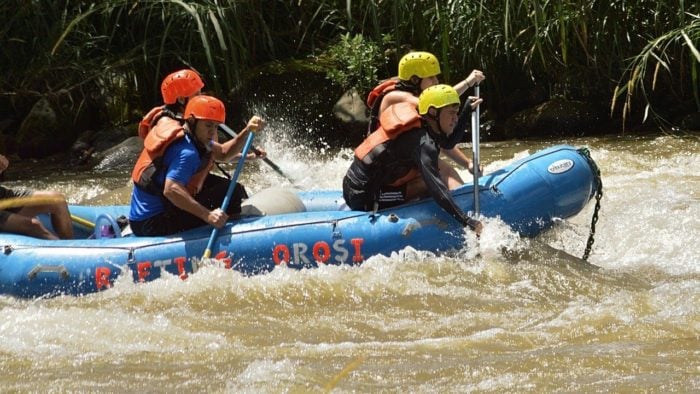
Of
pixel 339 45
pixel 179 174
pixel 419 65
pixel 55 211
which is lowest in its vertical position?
pixel 339 45

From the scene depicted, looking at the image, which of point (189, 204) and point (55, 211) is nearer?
point (189, 204)

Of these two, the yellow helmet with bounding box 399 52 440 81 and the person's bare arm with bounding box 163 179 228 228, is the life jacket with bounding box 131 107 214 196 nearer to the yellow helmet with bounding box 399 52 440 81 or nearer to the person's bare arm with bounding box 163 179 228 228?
the person's bare arm with bounding box 163 179 228 228

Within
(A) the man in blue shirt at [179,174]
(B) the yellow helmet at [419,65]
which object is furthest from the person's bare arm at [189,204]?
(B) the yellow helmet at [419,65]

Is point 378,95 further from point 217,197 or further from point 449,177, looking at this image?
point 217,197

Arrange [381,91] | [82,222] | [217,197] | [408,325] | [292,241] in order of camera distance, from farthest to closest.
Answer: [381,91], [82,222], [217,197], [292,241], [408,325]

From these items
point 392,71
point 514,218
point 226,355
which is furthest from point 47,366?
point 392,71

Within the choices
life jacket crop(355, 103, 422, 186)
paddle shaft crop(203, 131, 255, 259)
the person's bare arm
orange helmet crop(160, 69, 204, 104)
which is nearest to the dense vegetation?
orange helmet crop(160, 69, 204, 104)

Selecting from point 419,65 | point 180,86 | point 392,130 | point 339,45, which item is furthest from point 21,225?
point 339,45

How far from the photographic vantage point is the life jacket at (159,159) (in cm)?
587

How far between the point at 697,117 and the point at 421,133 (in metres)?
5.05

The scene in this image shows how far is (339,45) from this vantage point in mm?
11398

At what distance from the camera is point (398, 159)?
6.07 m

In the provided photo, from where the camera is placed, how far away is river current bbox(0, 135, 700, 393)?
171 inches

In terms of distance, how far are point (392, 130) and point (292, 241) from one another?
2.58 feet
